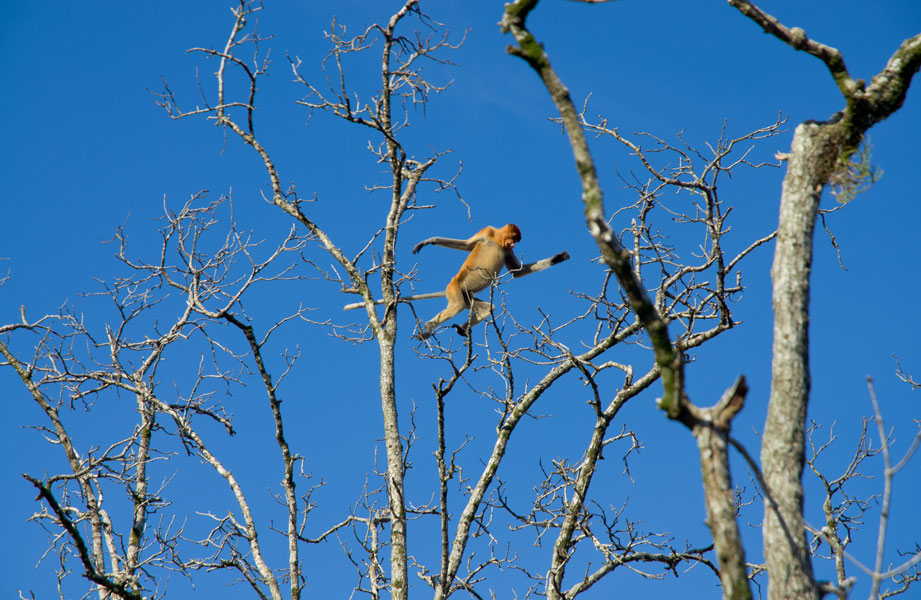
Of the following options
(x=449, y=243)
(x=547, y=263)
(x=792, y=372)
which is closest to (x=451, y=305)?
(x=449, y=243)

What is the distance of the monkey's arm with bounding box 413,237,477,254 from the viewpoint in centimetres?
1128

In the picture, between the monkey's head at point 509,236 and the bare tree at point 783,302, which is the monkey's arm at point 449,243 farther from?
the bare tree at point 783,302

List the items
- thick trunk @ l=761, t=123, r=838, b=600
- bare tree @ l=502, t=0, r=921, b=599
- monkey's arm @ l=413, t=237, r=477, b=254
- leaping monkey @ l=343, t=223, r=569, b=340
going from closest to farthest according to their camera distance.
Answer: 1. bare tree @ l=502, t=0, r=921, b=599
2. thick trunk @ l=761, t=123, r=838, b=600
3. monkey's arm @ l=413, t=237, r=477, b=254
4. leaping monkey @ l=343, t=223, r=569, b=340

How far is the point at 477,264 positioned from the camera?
12.8 meters

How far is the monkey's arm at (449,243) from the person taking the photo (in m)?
11.3

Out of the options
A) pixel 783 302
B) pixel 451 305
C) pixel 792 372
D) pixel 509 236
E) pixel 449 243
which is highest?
pixel 509 236

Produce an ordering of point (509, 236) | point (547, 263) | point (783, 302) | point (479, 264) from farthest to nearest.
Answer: point (509, 236), point (479, 264), point (547, 263), point (783, 302)

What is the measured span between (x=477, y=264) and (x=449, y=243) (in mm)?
690

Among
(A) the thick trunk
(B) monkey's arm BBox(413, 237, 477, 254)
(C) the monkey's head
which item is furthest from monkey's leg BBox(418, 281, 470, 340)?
(A) the thick trunk

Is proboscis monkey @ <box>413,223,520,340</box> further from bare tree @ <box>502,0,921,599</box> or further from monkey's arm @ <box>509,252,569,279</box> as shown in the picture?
bare tree @ <box>502,0,921,599</box>

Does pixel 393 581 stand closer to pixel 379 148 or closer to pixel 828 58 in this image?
pixel 379 148

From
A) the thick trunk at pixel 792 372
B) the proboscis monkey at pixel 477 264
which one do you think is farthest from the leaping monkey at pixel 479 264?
the thick trunk at pixel 792 372

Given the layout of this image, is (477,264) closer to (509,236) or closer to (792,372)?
(509,236)

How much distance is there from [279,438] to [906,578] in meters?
6.82
